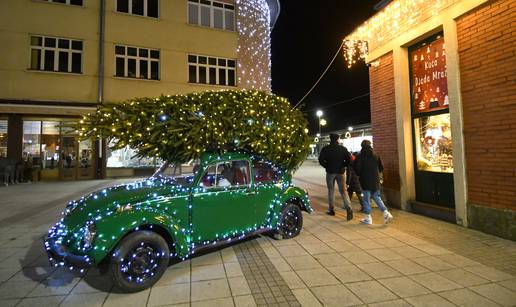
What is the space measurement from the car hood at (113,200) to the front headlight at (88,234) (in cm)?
9

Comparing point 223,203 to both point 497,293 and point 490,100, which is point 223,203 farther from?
point 490,100

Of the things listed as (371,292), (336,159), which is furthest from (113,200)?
(336,159)

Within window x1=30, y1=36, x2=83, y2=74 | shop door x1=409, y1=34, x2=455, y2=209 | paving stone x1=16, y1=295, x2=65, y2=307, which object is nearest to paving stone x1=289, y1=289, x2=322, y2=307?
paving stone x1=16, y1=295, x2=65, y2=307

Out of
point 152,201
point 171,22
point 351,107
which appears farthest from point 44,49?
point 351,107

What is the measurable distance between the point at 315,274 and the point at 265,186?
1796 millimetres

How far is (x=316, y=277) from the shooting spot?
4.22 metres

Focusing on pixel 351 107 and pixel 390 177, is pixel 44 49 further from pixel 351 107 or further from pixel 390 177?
pixel 351 107

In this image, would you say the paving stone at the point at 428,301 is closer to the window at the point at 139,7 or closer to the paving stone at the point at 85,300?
the paving stone at the point at 85,300

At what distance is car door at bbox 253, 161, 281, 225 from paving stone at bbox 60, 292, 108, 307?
8.45 ft

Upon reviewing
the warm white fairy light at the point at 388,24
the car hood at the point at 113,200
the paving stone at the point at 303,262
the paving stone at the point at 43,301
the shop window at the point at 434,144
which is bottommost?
the paving stone at the point at 43,301

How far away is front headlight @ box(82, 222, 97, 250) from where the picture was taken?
3.66 metres

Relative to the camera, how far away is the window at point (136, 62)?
1648 centimetres

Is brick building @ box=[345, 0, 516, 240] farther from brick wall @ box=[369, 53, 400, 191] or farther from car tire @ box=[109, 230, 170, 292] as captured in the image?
car tire @ box=[109, 230, 170, 292]

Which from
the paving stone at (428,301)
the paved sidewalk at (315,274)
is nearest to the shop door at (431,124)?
the paved sidewalk at (315,274)
